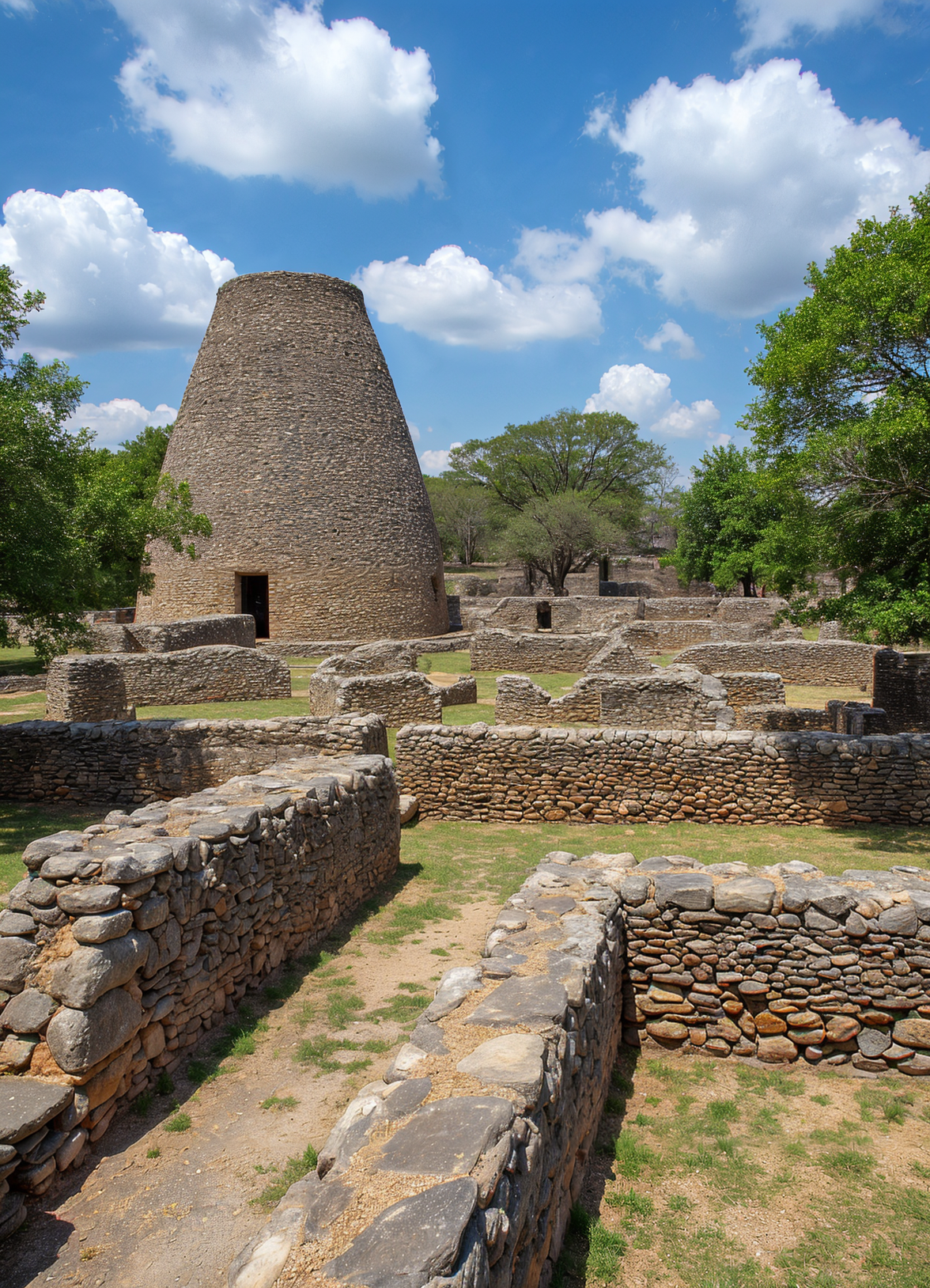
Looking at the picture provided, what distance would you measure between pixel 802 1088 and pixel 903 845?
5.00 metres

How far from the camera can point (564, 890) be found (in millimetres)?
5234

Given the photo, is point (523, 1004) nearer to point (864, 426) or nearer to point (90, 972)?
point (90, 972)

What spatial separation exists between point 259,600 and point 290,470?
20.3 feet

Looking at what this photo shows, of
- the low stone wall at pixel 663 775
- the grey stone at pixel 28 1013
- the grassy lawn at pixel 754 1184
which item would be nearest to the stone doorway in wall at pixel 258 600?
the low stone wall at pixel 663 775

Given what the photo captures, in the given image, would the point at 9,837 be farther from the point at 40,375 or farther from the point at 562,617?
the point at 562,617

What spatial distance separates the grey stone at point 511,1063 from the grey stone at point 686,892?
2100 millimetres

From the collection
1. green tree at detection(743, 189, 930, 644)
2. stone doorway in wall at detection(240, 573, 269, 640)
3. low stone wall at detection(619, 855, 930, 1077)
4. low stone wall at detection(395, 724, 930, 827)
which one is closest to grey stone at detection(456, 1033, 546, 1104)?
low stone wall at detection(619, 855, 930, 1077)

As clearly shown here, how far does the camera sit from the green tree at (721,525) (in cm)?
4141

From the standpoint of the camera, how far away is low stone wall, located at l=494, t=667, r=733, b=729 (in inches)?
500

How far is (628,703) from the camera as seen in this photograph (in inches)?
538

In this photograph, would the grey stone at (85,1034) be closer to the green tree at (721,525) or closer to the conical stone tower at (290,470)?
the conical stone tower at (290,470)

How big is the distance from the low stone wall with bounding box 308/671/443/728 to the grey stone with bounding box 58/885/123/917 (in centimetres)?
1053

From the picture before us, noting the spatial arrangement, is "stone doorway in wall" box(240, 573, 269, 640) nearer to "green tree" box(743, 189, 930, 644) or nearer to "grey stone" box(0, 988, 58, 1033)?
"green tree" box(743, 189, 930, 644)

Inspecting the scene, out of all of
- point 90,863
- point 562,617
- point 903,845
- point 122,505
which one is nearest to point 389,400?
point 562,617
